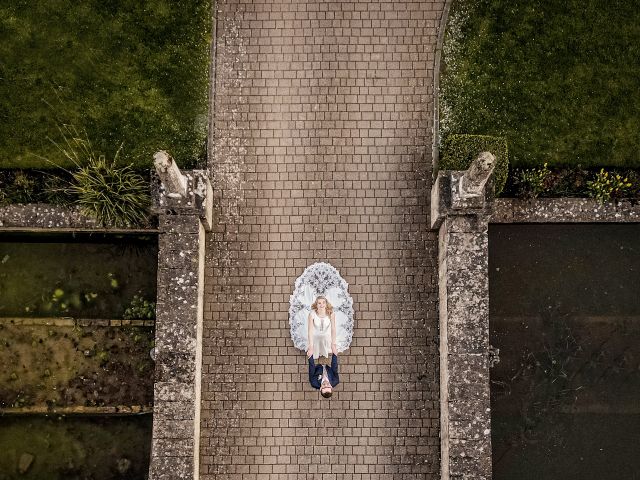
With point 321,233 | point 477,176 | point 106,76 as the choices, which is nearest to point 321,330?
point 321,233

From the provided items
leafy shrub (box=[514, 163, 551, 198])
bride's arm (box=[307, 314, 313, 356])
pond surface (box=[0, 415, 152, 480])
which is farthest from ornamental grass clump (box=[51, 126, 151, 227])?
leafy shrub (box=[514, 163, 551, 198])

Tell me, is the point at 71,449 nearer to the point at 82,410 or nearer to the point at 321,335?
the point at 82,410

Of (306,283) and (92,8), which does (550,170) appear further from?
(92,8)

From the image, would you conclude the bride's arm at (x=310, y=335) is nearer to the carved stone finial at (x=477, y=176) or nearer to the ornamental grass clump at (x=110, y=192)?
the carved stone finial at (x=477, y=176)

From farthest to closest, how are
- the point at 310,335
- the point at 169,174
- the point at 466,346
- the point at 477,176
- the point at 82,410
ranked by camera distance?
the point at 82,410
the point at 310,335
the point at 466,346
the point at 477,176
the point at 169,174

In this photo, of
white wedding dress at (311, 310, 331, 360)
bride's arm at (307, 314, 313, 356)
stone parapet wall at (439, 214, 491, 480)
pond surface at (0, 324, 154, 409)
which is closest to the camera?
stone parapet wall at (439, 214, 491, 480)

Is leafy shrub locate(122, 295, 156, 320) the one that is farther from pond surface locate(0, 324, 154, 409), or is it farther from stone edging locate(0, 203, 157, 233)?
stone edging locate(0, 203, 157, 233)

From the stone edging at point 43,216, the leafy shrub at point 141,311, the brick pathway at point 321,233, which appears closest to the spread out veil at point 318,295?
the brick pathway at point 321,233
